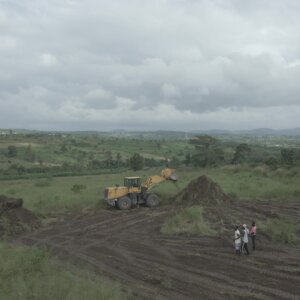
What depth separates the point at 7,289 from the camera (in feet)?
42.6

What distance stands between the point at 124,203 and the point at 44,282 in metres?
18.0

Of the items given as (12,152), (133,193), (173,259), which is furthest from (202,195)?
(12,152)

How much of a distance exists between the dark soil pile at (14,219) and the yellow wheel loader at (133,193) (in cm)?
600

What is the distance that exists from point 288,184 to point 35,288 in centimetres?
3092

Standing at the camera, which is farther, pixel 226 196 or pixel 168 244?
pixel 226 196

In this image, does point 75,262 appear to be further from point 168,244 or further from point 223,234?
point 223,234

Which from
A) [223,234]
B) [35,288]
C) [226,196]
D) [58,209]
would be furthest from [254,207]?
[35,288]

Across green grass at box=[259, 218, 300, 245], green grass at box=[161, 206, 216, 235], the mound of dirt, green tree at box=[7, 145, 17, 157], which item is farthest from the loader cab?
green tree at box=[7, 145, 17, 157]

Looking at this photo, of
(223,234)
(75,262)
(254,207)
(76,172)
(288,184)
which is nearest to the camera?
(75,262)

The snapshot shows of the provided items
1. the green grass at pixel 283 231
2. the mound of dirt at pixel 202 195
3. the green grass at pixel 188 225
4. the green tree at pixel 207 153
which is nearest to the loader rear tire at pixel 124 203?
the mound of dirt at pixel 202 195

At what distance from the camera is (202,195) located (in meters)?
31.5

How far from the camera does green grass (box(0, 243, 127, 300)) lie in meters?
12.1

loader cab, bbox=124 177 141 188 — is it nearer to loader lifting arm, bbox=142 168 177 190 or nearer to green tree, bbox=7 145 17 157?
loader lifting arm, bbox=142 168 177 190

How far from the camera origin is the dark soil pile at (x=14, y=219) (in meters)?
25.0
